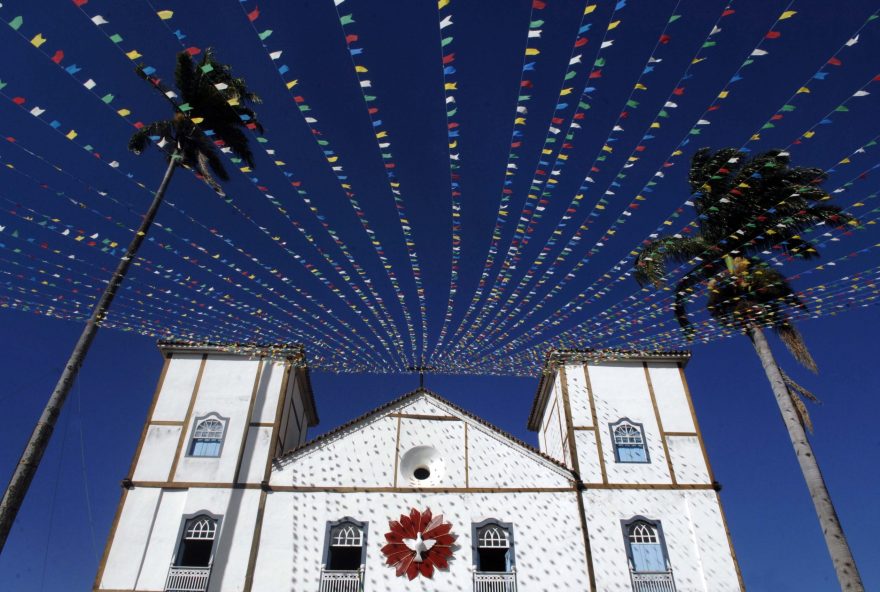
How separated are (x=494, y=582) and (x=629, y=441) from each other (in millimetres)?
5454

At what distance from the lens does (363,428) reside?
55.4 ft

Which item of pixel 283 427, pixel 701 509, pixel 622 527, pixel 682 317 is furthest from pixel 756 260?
pixel 283 427

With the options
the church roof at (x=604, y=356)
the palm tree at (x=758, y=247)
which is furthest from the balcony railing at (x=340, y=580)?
the palm tree at (x=758, y=247)

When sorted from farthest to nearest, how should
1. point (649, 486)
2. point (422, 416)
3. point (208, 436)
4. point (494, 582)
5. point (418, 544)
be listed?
point (422, 416)
point (208, 436)
point (649, 486)
point (418, 544)
point (494, 582)

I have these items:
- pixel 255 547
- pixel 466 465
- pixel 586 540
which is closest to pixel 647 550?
pixel 586 540

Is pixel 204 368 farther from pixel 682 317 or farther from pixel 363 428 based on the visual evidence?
pixel 682 317

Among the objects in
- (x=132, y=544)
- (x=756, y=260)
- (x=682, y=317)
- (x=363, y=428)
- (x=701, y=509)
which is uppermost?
(x=756, y=260)

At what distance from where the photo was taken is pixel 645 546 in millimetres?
14898

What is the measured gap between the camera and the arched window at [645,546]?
14.6m

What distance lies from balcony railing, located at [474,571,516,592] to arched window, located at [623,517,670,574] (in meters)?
3.03

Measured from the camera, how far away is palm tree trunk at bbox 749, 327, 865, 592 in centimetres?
1268

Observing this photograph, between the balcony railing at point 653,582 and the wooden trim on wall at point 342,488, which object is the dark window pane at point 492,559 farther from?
the balcony railing at point 653,582

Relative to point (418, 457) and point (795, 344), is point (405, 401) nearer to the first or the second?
point (418, 457)

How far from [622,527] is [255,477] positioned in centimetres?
967
